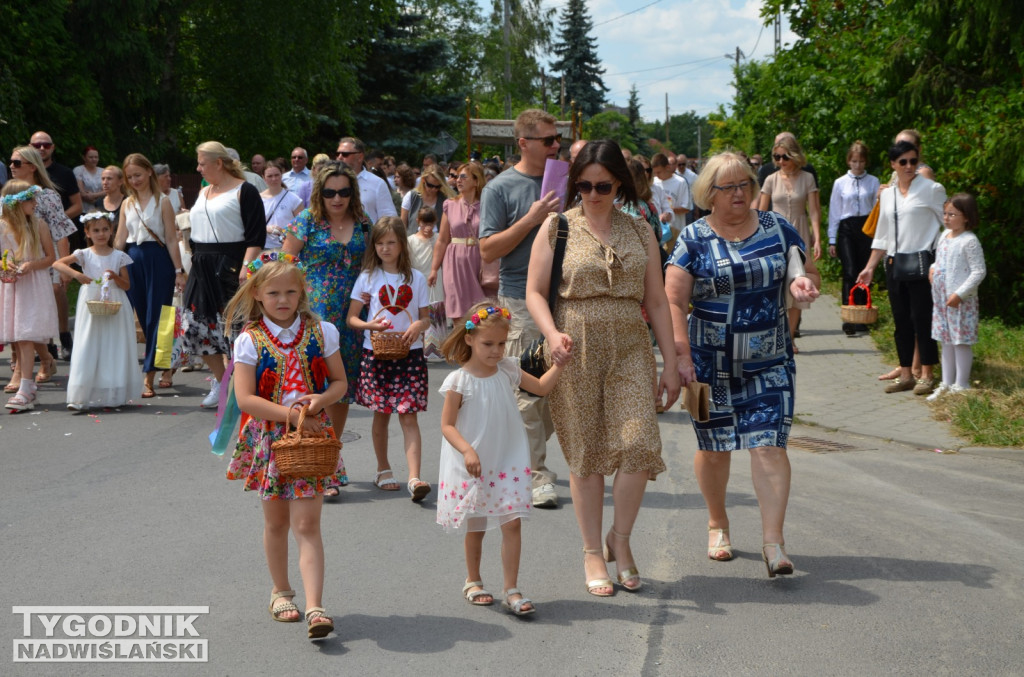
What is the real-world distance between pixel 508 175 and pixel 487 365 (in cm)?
186

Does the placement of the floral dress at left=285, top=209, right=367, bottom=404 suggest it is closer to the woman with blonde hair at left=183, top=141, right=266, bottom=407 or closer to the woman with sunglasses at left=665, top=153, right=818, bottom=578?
the woman with blonde hair at left=183, top=141, right=266, bottom=407

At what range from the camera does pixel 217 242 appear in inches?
364

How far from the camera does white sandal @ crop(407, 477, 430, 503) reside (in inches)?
273

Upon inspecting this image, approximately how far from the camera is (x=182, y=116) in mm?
31281

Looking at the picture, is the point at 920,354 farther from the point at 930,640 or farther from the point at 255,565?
the point at 255,565

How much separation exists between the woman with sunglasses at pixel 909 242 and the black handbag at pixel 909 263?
0.02 m

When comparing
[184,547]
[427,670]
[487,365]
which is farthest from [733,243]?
[184,547]

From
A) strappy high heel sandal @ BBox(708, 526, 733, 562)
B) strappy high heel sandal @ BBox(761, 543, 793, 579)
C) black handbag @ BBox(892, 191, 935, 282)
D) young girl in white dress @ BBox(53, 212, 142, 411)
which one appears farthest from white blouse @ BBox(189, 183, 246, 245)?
black handbag @ BBox(892, 191, 935, 282)

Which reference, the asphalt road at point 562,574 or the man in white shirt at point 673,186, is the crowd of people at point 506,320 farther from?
the man in white shirt at point 673,186

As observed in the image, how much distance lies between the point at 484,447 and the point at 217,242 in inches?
193

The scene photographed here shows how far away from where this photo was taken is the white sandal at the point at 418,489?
6.95 meters

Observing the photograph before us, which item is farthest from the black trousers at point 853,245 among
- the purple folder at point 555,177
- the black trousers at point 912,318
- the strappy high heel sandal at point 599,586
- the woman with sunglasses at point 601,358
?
the strappy high heel sandal at point 599,586

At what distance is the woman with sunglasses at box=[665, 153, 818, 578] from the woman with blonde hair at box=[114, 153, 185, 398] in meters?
6.23

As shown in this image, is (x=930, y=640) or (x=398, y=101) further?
(x=398, y=101)
